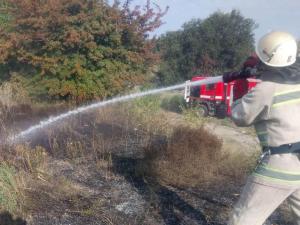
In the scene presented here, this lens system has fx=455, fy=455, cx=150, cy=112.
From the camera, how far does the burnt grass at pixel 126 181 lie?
4.77m

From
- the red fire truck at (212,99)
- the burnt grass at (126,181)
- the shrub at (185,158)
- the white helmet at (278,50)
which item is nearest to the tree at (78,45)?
the burnt grass at (126,181)

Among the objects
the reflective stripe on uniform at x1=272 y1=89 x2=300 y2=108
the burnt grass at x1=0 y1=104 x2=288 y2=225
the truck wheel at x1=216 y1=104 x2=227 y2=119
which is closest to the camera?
the reflective stripe on uniform at x1=272 y1=89 x2=300 y2=108

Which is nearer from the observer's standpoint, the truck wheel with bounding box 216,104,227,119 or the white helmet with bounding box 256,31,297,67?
the white helmet with bounding box 256,31,297,67

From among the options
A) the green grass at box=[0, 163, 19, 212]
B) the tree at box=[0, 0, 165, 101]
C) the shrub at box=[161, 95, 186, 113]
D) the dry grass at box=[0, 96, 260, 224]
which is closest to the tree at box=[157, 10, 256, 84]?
the shrub at box=[161, 95, 186, 113]

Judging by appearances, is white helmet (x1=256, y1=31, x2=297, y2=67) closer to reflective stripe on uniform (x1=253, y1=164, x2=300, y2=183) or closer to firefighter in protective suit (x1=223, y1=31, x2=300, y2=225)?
firefighter in protective suit (x1=223, y1=31, x2=300, y2=225)

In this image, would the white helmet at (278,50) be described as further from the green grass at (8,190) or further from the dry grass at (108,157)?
the green grass at (8,190)

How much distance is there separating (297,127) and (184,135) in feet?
11.8

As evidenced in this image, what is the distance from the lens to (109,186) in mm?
5598

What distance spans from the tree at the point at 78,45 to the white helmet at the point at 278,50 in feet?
24.2

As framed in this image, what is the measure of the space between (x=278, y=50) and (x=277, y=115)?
439mm

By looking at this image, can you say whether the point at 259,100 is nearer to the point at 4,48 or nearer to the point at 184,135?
the point at 184,135

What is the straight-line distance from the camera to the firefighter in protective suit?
3.06 metres

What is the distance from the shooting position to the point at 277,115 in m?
3.06

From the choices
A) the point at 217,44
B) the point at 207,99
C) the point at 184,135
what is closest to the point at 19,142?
the point at 184,135
